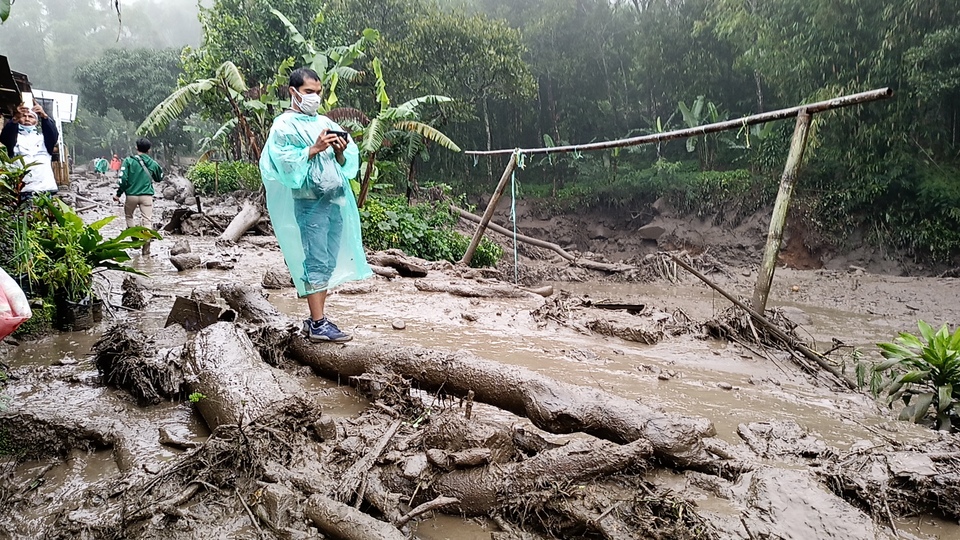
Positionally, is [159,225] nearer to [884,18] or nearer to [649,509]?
[649,509]

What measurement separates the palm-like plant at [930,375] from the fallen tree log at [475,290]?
12.0ft

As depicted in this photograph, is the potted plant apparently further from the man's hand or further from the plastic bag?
the plastic bag

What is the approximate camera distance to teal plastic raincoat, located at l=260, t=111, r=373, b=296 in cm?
306

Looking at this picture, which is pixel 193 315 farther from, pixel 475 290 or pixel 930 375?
pixel 930 375

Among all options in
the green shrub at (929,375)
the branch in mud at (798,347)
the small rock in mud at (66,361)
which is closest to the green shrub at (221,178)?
the small rock in mud at (66,361)

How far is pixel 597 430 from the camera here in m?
2.24

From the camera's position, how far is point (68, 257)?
12.3 ft

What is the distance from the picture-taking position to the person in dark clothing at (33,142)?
4.72 metres

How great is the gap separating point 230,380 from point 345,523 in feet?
3.78

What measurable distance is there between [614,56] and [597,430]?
2190 cm

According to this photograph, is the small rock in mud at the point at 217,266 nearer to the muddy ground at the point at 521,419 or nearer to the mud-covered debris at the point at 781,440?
the muddy ground at the point at 521,419

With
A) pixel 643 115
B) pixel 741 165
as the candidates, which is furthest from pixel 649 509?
pixel 643 115

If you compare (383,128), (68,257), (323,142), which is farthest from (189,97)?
(323,142)

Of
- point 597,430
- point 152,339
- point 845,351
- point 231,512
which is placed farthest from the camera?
point 845,351
